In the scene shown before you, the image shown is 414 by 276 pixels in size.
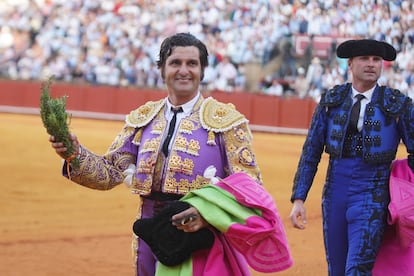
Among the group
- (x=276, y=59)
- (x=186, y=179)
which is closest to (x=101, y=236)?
(x=186, y=179)

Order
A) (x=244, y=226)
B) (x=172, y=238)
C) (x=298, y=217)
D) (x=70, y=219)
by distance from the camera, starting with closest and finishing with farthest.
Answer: (x=244, y=226)
(x=172, y=238)
(x=298, y=217)
(x=70, y=219)

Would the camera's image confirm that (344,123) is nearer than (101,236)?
Yes

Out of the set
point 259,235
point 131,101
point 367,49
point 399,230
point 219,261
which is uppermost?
point 367,49

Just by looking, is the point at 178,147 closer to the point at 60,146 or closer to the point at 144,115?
the point at 144,115

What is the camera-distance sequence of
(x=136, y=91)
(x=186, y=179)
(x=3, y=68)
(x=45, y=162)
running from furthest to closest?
(x=3, y=68), (x=136, y=91), (x=45, y=162), (x=186, y=179)

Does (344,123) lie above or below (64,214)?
above

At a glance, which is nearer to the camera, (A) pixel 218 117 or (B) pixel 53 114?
(B) pixel 53 114

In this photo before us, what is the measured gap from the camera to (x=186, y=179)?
10.9ft

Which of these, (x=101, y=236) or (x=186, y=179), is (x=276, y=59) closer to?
(x=101, y=236)

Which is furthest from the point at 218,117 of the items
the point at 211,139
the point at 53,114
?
the point at 53,114

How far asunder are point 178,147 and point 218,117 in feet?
0.64

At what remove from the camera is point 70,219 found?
8.41 meters

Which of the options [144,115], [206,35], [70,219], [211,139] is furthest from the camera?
[206,35]

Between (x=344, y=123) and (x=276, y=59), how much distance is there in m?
13.3
